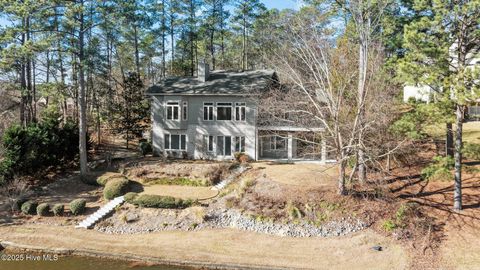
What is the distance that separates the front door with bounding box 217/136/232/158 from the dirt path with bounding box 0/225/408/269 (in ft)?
38.8

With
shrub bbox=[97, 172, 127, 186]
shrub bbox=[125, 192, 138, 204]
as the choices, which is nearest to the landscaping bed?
shrub bbox=[97, 172, 127, 186]

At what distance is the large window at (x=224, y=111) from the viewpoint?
30906 mm

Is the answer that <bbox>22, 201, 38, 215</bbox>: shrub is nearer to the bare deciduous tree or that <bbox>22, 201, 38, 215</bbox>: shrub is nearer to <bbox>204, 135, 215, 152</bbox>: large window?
<bbox>204, 135, 215, 152</bbox>: large window

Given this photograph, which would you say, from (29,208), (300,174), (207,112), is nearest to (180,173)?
(207,112)

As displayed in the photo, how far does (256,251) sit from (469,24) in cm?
1507

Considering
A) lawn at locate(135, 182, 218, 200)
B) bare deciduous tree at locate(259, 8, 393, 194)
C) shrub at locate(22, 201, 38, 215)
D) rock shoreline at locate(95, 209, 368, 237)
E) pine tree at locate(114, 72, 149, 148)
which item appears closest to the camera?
rock shoreline at locate(95, 209, 368, 237)

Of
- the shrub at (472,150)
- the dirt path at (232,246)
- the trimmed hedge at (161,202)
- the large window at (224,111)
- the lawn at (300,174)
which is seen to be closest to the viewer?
the dirt path at (232,246)

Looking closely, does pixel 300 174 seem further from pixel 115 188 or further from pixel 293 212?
pixel 115 188

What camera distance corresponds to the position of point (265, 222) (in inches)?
798

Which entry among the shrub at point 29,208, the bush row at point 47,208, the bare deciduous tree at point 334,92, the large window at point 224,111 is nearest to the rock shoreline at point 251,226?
the bush row at point 47,208

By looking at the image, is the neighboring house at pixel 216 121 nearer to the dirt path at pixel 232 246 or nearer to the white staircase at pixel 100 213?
the white staircase at pixel 100 213

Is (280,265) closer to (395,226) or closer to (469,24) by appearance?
(395,226)

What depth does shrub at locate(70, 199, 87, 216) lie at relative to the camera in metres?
22.1

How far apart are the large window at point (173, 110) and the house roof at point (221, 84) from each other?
0.88 m
